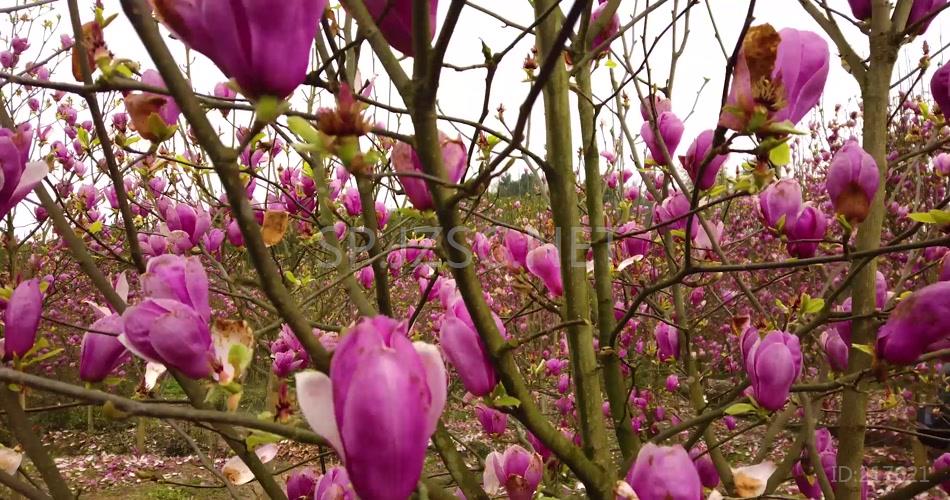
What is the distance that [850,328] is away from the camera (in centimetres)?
142

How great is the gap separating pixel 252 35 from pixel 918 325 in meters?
0.89

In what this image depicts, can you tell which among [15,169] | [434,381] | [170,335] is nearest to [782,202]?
[434,381]

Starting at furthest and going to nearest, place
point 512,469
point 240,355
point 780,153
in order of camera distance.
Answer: point 512,469 → point 780,153 → point 240,355

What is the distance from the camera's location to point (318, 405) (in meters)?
0.53

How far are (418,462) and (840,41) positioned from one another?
1341 millimetres

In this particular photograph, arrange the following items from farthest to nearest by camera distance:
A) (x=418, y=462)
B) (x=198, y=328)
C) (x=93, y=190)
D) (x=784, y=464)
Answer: (x=93, y=190) < (x=784, y=464) < (x=198, y=328) < (x=418, y=462)

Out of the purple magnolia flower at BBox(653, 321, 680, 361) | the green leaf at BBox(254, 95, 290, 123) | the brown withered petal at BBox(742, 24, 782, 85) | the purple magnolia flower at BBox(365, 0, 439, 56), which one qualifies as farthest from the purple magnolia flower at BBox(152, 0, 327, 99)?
the purple magnolia flower at BBox(653, 321, 680, 361)

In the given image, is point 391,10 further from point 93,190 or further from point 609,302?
point 93,190

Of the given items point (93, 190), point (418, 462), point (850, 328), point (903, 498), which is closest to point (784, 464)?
point (850, 328)

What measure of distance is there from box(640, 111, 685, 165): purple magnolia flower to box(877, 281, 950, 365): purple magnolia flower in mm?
605

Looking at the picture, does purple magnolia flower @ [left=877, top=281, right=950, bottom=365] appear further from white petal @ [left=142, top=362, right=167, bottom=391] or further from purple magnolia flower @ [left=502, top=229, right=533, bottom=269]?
white petal @ [left=142, top=362, right=167, bottom=391]

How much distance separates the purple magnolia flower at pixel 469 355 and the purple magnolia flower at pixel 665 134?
668 mm

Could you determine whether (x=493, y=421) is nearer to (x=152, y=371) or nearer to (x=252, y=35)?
(x=152, y=371)

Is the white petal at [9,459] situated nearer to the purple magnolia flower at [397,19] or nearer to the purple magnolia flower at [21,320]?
the purple magnolia flower at [21,320]
